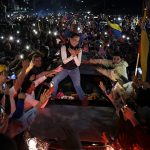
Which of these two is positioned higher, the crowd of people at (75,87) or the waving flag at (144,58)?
the waving flag at (144,58)

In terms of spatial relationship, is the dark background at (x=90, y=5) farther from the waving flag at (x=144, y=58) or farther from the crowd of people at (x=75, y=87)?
the waving flag at (x=144, y=58)

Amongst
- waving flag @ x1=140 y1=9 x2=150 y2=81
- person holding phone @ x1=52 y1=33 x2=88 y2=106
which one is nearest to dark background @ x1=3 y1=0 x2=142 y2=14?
person holding phone @ x1=52 y1=33 x2=88 y2=106

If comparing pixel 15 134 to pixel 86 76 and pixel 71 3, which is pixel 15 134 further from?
pixel 71 3

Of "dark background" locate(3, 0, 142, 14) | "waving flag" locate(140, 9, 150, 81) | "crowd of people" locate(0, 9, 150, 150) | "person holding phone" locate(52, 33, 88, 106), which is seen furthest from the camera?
"dark background" locate(3, 0, 142, 14)

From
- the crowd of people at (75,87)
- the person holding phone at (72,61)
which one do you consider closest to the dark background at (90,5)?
the crowd of people at (75,87)

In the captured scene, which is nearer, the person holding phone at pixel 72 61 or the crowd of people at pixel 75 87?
the crowd of people at pixel 75 87

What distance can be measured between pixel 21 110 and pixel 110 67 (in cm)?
524

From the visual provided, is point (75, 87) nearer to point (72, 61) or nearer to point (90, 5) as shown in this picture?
point (72, 61)

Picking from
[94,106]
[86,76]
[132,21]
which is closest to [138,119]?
[94,106]

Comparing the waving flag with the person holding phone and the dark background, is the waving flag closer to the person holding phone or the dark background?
the person holding phone

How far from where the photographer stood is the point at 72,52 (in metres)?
9.58

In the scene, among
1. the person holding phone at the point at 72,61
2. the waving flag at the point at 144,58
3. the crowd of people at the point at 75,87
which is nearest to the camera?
the crowd of people at the point at 75,87

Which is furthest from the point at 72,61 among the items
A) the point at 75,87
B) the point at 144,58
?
the point at 144,58

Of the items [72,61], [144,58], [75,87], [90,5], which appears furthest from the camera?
[90,5]
